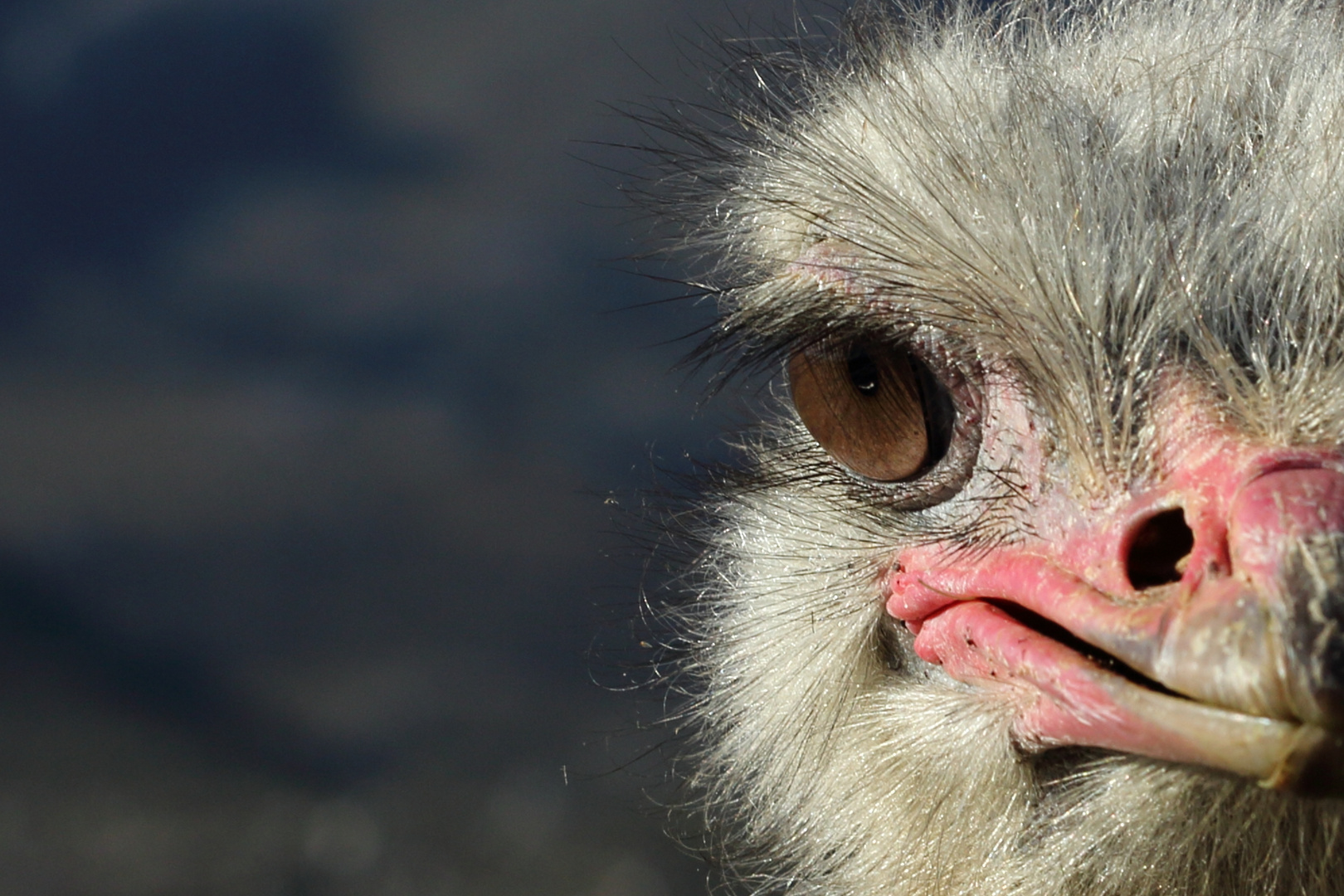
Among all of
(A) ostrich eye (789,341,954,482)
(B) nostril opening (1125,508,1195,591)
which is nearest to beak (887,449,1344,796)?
(B) nostril opening (1125,508,1195,591)

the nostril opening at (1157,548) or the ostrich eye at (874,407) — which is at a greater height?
the nostril opening at (1157,548)

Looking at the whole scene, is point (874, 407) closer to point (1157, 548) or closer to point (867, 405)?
point (867, 405)

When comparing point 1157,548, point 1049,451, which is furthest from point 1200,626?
point 1049,451

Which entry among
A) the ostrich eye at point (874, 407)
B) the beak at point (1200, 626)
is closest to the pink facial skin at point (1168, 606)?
the beak at point (1200, 626)

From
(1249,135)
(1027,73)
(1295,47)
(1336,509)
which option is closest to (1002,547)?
(1336,509)

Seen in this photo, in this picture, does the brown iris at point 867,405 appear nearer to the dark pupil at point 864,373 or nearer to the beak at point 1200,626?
the dark pupil at point 864,373

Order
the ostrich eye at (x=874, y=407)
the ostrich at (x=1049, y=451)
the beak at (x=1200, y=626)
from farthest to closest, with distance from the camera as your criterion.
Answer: the ostrich eye at (x=874, y=407) < the ostrich at (x=1049, y=451) < the beak at (x=1200, y=626)
